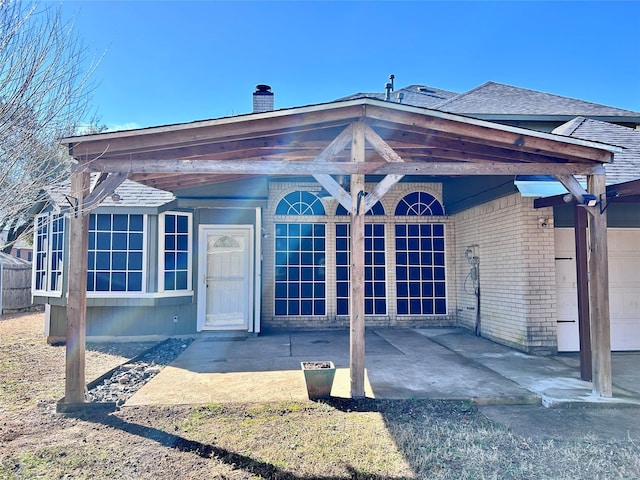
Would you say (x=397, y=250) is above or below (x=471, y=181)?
below

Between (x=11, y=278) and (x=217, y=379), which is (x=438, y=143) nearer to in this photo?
(x=217, y=379)

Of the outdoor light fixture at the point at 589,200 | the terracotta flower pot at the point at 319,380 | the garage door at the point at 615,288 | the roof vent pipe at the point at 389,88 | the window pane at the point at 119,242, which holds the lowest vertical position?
the terracotta flower pot at the point at 319,380

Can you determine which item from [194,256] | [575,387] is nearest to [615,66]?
[575,387]

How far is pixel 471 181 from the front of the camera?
8.11 metres

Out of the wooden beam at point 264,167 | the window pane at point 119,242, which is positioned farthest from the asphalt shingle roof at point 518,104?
the window pane at point 119,242

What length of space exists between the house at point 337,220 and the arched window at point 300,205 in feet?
0.11

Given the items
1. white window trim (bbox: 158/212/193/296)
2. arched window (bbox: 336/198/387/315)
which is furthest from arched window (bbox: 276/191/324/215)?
white window trim (bbox: 158/212/193/296)

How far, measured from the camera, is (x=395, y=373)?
5.23 metres

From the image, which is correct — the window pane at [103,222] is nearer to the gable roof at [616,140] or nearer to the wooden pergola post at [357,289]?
the wooden pergola post at [357,289]

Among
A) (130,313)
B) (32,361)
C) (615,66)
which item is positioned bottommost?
(32,361)

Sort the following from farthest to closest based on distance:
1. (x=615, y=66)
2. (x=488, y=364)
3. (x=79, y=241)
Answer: (x=615, y=66) → (x=488, y=364) → (x=79, y=241)

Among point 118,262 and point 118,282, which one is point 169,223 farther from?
point 118,282

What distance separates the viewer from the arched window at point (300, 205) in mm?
9297

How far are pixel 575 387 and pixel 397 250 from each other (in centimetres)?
509
